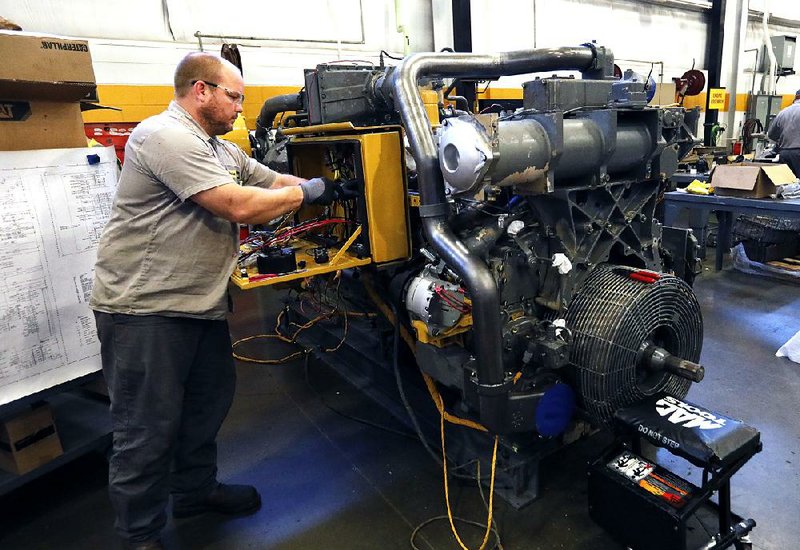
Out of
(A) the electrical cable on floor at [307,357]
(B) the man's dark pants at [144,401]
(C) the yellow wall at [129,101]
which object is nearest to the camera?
(B) the man's dark pants at [144,401]

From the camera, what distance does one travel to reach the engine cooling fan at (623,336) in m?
1.56

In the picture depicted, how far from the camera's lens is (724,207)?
380 cm

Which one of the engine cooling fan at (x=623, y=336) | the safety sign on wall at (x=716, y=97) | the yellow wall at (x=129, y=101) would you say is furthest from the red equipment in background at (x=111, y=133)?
the safety sign on wall at (x=716, y=97)

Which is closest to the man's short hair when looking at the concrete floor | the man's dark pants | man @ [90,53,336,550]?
man @ [90,53,336,550]

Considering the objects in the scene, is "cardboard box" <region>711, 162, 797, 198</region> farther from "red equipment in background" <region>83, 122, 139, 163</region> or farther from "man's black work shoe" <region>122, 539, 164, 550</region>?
"red equipment in background" <region>83, 122, 139, 163</region>

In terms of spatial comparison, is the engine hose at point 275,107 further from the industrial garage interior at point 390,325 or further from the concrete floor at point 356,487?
the concrete floor at point 356,487

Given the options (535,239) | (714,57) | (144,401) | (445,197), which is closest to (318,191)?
(445,197)

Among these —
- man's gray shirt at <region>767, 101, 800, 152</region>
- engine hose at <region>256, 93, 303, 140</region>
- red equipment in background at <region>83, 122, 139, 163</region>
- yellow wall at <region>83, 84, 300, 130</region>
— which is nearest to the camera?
engine hose at <region>256, 93, 303, 140</region>

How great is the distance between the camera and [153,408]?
1537 mm

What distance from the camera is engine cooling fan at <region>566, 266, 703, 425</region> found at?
61.5 inches

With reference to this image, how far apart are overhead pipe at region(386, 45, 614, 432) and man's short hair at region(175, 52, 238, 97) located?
520 mm

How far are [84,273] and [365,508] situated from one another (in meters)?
1.35

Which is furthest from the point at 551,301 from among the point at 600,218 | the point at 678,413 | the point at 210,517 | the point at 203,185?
the point at 210,517

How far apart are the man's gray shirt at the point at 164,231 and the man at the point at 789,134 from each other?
5472 millimetres
